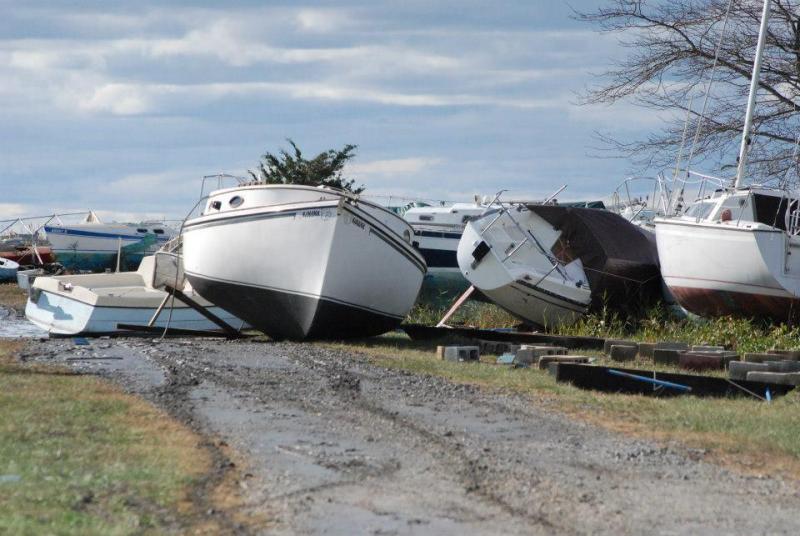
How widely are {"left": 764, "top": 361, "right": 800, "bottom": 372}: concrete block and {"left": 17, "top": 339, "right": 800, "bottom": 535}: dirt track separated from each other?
12.6 ft

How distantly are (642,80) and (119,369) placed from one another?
596 inches

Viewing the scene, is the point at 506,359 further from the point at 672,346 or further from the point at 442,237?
the point at 442,237

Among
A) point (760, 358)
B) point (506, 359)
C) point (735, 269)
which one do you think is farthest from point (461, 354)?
point (735, 269)

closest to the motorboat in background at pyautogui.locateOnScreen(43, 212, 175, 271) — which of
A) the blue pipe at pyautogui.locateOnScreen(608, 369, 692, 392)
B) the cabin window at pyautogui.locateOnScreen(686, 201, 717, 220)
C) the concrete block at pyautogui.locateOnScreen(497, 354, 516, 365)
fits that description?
the cabin window at pyautogui.locateOnScreen(686, 201, 717, 220)

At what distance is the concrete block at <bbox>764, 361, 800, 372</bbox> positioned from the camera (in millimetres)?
13631

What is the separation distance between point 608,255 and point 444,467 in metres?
16.3

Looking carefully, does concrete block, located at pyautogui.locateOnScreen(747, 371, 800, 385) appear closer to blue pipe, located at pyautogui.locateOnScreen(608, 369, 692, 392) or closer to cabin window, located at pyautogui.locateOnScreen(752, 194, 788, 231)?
blue pipe, located at pyautogui.locateOnScreen(608, 369, 692, 392)

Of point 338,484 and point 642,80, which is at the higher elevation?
point 642,80

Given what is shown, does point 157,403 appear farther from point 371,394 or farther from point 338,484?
point 338,484

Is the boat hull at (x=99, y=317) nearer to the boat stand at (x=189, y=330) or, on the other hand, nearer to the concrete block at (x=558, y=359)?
the boat stand at (x=189, y=330)

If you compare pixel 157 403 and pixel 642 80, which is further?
pixel 642 80

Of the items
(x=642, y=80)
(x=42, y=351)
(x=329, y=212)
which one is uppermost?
(x=642, y=80)

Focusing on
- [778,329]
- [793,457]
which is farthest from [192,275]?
[793,457]

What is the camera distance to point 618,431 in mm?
9492
